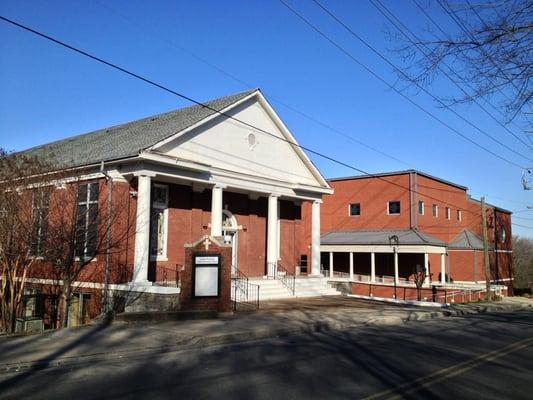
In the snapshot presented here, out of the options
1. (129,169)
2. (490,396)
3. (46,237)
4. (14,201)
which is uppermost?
(129,169)

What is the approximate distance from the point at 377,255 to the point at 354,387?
1376 inches

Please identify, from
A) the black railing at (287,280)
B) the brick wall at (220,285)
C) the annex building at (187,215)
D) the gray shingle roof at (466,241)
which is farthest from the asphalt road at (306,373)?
the gray shingle roof at (466,241)

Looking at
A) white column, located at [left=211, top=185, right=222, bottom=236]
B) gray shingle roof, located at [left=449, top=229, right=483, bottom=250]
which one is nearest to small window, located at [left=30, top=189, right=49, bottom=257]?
white column, located at [left=211, top=185, right=222, bottom=236]

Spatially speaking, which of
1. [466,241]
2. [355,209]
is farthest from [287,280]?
[466,241]

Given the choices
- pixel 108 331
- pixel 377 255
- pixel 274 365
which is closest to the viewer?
pixel 274 365

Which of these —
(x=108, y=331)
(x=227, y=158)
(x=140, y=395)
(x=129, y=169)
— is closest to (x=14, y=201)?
(x=129, y=169)

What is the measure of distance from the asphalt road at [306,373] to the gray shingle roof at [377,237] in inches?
1016

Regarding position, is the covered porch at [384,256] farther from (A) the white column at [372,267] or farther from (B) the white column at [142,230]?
(B) the white column at [142,230]

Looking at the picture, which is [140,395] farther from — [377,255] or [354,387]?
[377,255]

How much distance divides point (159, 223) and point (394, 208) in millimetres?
25240

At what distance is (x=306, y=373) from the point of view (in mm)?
8711

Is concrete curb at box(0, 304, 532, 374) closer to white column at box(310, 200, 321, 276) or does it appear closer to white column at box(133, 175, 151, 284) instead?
white column at box(133, 175, 151, 284)

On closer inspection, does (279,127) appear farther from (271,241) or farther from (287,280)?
(287,280)

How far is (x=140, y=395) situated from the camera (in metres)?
7.18
